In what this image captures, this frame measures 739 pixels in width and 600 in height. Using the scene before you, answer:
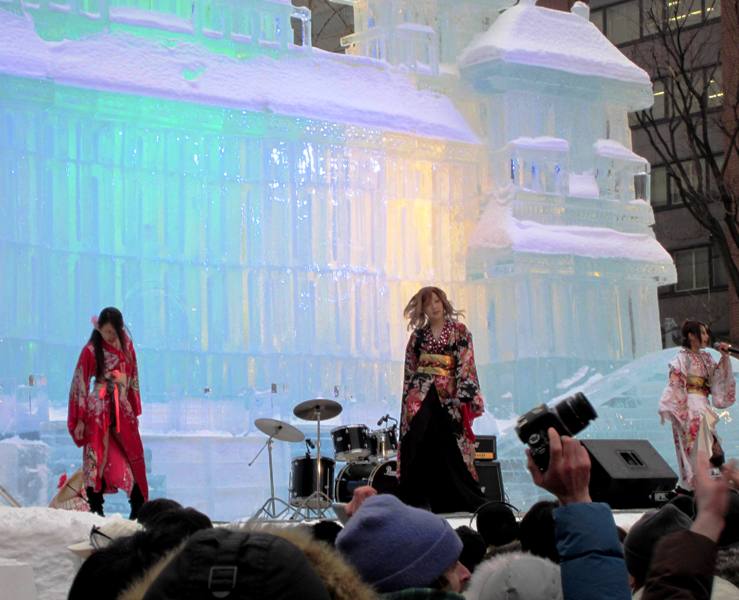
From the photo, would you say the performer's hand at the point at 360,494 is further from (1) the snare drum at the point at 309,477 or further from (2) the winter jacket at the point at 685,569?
(1) the snare drum at the point at 309,477

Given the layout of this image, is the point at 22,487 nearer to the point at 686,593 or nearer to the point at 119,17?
the point at 119,17

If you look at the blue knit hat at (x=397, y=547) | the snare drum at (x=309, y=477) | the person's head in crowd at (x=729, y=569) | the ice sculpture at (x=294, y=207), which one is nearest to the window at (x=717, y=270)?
the ice sculpture at (x=294, y=207)

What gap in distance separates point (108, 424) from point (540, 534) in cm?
764

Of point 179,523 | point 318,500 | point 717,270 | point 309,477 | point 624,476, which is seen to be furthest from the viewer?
point 717,270

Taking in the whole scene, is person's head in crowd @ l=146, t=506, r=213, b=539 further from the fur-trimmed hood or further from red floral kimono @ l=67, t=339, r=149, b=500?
red floral kimono @ l=67, t=339, r=149, b=500

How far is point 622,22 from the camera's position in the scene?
39.9 metres

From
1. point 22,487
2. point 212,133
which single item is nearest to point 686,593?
point 22,487

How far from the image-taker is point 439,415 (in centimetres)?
1252

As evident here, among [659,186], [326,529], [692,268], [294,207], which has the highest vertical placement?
[659,186]

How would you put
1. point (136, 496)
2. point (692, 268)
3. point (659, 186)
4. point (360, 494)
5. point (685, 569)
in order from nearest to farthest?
point (685, 569)
point (360, 494)
point (136, 496)
point (692, 268)
point (659, 186)

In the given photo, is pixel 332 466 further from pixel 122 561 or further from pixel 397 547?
pixel 397 547

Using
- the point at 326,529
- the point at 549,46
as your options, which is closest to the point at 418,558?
the point at 326,529

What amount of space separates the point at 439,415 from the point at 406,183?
391 inches

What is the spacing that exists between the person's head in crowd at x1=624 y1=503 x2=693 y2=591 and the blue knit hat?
1139 mm
